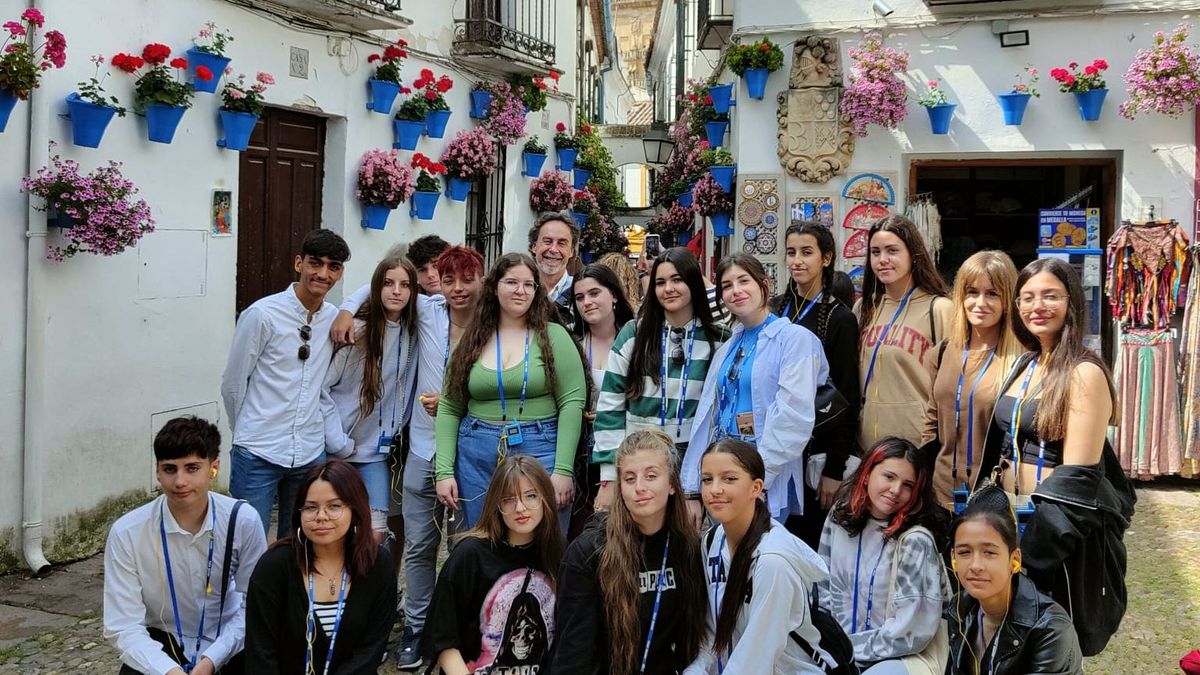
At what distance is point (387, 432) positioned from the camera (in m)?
4.84

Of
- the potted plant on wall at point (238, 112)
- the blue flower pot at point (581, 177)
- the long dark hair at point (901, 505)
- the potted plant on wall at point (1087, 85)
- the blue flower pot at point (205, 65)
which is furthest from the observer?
the blue flower pot at point (581, 177)

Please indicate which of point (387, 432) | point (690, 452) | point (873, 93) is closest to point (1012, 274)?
point (690, 452)

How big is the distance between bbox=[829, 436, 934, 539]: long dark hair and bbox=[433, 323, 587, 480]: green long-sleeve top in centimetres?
112

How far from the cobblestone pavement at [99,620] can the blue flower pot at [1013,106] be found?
3.26 m

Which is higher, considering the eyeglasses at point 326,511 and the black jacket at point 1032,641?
the eyeglasses at point 326,511

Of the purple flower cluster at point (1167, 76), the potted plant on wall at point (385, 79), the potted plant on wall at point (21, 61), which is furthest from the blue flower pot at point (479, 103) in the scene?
the purple flower cluster at point (1167, 76)

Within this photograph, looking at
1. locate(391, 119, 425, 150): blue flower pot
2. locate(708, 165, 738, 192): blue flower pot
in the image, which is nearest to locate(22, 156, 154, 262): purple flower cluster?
locate(391, 119, 425, 150): blue flower pot

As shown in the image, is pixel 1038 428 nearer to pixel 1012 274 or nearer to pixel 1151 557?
pixel 1012 274

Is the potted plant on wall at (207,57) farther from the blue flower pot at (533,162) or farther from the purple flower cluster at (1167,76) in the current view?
the purple flower cluster at (1167,76)

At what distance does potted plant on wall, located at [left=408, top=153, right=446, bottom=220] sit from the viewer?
9617mm

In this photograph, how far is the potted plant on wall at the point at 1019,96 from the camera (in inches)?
333

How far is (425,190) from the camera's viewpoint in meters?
9.64

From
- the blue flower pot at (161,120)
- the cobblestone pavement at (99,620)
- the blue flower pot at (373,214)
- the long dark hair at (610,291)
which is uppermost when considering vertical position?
the blue flower pot at (161,120)

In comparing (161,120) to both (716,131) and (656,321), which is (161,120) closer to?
(656,321)
